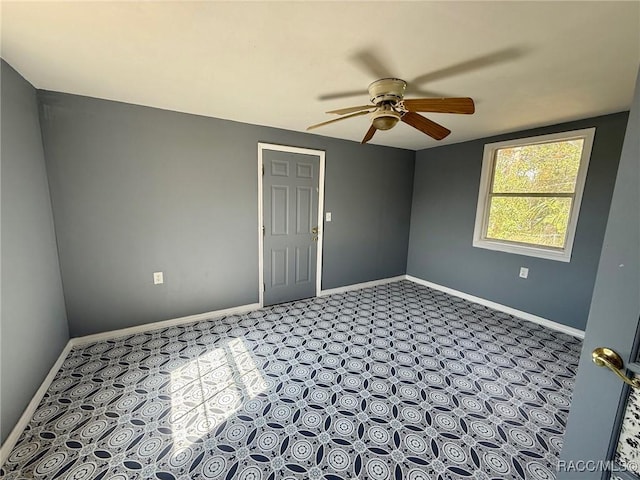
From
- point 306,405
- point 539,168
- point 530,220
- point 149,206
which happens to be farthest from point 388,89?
point 530,220

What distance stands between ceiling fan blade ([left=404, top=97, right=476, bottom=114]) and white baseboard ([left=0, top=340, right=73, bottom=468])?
300 centimetres

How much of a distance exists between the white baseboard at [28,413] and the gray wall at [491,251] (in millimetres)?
4499

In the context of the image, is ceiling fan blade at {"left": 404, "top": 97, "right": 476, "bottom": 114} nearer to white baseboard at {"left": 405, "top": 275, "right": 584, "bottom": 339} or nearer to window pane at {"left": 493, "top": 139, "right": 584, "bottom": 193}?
window pane at {"left": 493, "top": 139, "right": 584, "bottom": 193}

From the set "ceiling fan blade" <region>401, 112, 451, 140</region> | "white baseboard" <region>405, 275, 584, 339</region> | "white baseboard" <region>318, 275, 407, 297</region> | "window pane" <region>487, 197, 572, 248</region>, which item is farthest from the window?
"ceiling fan blade" <region>401, 112, 451, 140</region>

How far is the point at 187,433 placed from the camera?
62.3 inches

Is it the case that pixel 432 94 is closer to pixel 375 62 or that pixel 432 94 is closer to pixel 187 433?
pixel 375 62

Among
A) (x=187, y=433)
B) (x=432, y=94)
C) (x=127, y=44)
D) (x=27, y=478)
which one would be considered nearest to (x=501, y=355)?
(x=432, y=94)

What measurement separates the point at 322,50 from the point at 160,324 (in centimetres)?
290

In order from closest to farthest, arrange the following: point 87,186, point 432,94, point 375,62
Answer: point 375,62 → point 432,94 → point 87,186

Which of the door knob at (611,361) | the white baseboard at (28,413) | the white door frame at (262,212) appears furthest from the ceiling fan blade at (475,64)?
the white baseboard at (28,413)

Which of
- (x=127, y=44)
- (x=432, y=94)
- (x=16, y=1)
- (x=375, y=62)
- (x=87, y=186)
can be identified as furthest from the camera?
(x=87, y=186)

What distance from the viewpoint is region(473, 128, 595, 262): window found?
9.20ft

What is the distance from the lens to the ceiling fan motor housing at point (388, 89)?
175 cm

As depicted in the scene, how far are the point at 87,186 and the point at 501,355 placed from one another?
160 inches
